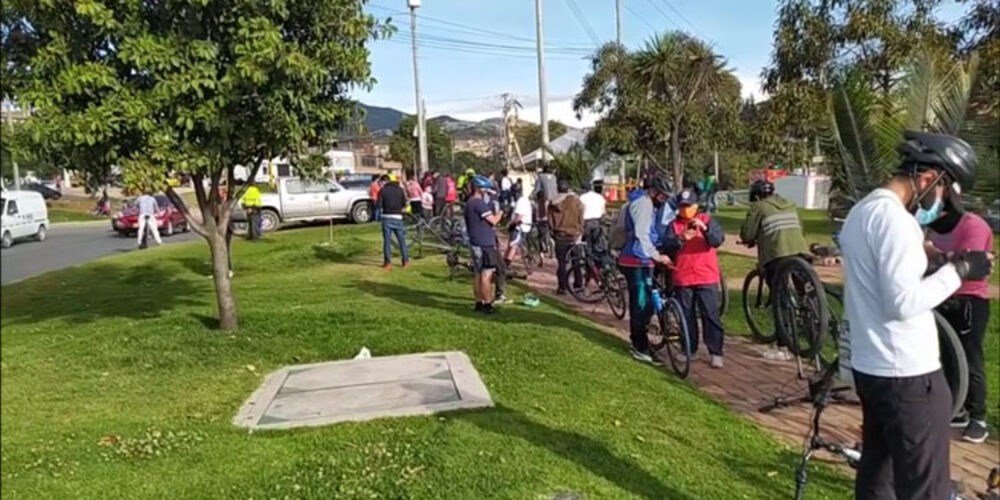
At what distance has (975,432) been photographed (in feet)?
17.8

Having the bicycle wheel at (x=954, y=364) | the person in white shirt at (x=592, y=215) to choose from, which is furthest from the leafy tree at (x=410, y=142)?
the bicycle wheel at (x=954, y=364)

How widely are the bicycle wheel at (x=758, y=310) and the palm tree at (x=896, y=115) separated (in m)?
1.54

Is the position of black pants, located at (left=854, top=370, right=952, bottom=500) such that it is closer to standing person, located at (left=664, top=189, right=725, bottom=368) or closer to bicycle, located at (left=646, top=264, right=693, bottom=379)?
bicycle, located at (left=646, top=264, right=693, bottom=379)

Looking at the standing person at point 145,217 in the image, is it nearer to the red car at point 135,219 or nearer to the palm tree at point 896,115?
the red car at point 135,219

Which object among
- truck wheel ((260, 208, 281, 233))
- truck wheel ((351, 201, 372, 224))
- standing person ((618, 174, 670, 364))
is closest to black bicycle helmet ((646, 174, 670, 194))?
standing person ((618, 174, 670, 364))

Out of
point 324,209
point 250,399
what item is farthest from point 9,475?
point 324,209

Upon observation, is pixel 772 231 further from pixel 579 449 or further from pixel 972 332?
pixel 579 449

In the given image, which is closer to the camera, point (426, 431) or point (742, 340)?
point (426, 431)

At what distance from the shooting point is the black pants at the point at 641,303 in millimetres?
7492

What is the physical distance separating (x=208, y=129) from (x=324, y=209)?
1873 cm

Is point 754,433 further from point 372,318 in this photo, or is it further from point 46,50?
point 46,50

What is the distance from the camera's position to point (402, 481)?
411 cm

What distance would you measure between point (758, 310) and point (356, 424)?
509 cm

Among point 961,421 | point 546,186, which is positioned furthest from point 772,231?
point 546,186
